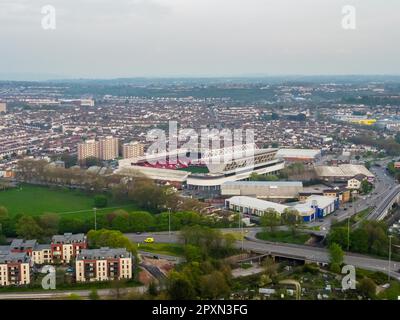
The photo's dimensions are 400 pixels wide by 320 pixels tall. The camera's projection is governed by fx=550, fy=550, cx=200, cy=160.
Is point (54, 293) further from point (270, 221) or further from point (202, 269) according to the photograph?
point (270, 221)

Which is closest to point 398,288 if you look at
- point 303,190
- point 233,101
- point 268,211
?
point 268,211

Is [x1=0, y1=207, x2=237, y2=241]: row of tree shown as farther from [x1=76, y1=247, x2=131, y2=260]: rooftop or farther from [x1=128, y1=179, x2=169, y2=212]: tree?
[x1=76, y1=247, x2=131, y2=260]: rooftop

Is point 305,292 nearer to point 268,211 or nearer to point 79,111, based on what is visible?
point 268,211

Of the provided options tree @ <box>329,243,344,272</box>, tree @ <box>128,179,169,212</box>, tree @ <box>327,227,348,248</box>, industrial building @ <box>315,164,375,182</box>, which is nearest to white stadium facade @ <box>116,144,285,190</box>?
industrial building @ <box>315,164,375,182</box>

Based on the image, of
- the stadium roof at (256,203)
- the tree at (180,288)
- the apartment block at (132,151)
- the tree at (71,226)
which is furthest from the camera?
the apartment block at (132,151)

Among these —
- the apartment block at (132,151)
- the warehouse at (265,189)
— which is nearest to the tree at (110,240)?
the warehouse at (265,189)

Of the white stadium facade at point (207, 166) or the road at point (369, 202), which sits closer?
the road at point (369, 202)
